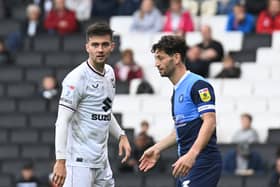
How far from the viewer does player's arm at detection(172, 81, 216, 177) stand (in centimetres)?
854

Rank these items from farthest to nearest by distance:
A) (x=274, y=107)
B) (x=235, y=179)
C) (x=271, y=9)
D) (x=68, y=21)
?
(x=68, y=21)
(x=271, y=9)
(x=274, y=107)
(x=235, y=179)

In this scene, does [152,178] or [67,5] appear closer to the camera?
[152,178]

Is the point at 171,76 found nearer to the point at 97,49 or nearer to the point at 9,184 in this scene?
the point at 97,49

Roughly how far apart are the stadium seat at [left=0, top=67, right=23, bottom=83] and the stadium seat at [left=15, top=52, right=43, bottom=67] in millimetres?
179

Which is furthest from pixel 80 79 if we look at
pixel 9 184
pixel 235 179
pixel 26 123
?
pixel 26 123

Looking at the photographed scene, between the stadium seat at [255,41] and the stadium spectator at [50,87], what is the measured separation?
301 cm

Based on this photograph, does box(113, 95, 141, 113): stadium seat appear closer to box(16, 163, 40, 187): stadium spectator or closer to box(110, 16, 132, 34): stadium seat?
box(110, 16, 132, 34): stadium seat

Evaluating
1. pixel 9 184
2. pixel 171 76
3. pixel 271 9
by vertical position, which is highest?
pixel 271 9

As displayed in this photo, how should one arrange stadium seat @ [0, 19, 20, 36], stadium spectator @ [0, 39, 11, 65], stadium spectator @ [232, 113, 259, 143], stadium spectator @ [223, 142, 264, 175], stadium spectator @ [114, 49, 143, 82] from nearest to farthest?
stadium spectator @ [223, 142, 264, 175]
stadium spectator @ [232, 113, 259, 143]
stadium spectator @ [114, 49, 143, 82]
stadium spectator @ [0, 39, 11, 65]
stadium seat @ [0, 19, 20, 36]

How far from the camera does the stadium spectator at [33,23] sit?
20.5m

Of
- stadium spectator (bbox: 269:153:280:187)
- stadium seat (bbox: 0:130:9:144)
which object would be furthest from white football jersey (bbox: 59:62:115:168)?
stadium seat (bbox: 0:130:9:144)

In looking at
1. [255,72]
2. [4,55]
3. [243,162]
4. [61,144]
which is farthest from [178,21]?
[61,144]

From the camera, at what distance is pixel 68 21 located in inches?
795

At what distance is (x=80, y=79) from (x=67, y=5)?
1116 cm
